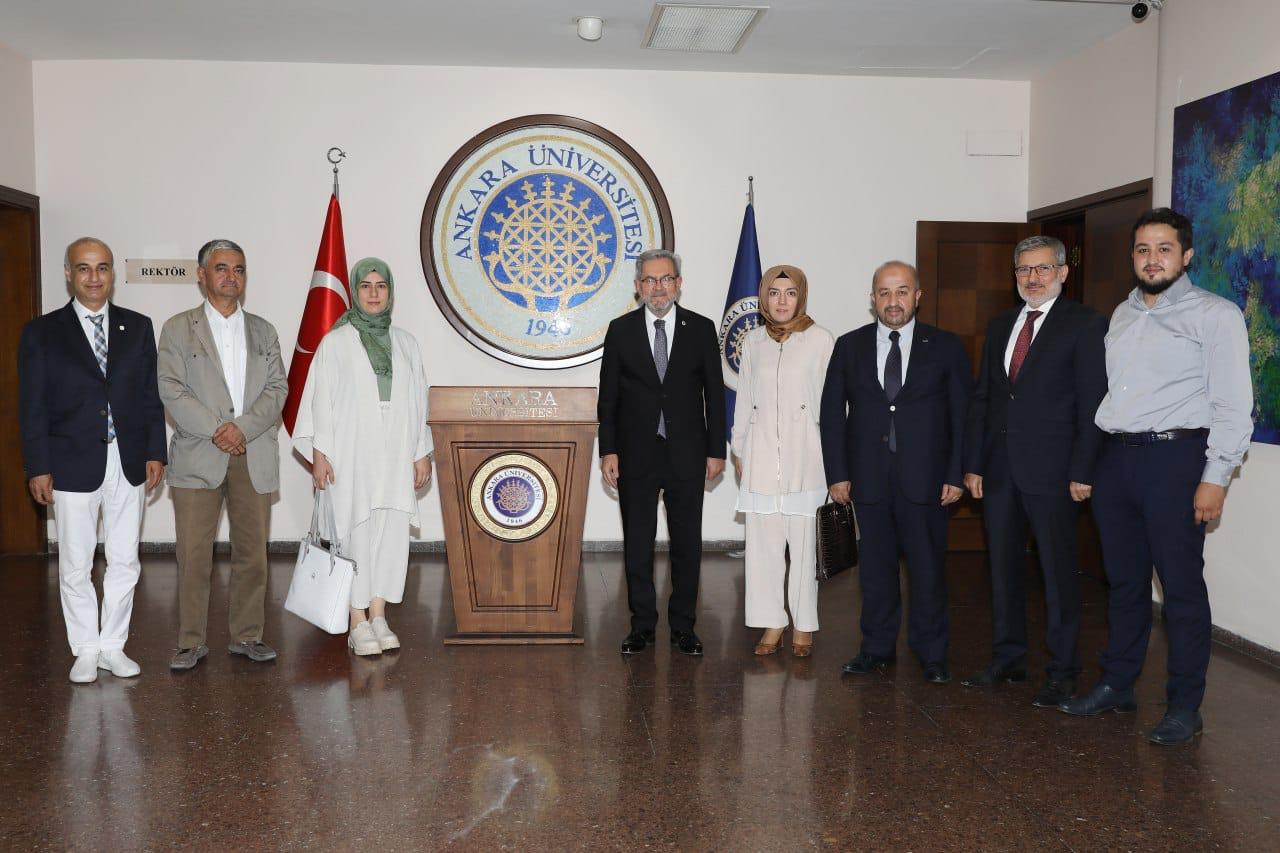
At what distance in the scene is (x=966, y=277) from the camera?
6.84 meters

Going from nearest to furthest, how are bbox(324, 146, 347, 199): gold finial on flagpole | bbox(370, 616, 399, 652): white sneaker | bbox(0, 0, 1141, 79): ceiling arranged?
1. bbox(370, 616, 399, 652): white sneaker
2. bbox(0, 0, 1141, 79): ceiling
3. bbox(324, 146, 347, 199): gold finial on flagpole

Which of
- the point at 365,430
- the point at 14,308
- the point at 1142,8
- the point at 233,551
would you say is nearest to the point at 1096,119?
the point at 1142,8

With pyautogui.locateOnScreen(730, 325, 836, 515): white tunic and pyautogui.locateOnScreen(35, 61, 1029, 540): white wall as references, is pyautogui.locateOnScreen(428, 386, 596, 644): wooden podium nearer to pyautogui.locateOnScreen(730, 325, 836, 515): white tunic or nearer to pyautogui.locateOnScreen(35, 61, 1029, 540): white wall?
pyautogui.locateOnScreen(730, 325, 836, 515): white tunic

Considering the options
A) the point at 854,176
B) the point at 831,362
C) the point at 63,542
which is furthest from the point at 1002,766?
the point at 854,176

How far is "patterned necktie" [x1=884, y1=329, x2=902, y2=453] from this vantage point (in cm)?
399

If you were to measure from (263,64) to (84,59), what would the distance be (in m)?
1.07

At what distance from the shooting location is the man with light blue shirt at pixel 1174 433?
3.31 m

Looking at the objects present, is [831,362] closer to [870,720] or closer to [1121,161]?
[870,720]

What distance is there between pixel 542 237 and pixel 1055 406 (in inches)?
151

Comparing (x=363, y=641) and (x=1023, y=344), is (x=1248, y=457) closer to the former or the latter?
(x=1023, y=344)

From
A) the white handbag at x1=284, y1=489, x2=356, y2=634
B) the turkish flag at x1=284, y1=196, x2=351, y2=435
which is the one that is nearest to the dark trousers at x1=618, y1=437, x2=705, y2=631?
the white handbag at x1=284, y1=489, x2=356, y2=634

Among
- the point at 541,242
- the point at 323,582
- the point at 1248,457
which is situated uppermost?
the point at 541,242

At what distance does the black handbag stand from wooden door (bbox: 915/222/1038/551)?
294 centimetres

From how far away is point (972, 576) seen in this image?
20.1 feet
